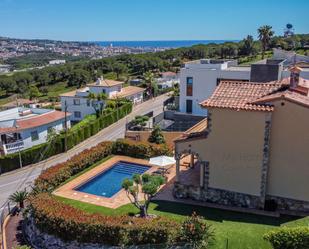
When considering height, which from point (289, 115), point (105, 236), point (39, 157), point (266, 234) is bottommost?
point (39, 157)

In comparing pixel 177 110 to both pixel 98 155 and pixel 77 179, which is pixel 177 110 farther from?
pixel 77 179

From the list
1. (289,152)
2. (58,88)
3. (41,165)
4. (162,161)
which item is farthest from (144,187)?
(58,88)

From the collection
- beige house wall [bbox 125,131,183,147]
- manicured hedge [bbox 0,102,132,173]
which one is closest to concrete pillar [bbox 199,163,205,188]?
beige house wall [bbox 125,131,183,147]

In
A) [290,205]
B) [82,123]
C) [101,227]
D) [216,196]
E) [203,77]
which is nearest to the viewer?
[101,227]

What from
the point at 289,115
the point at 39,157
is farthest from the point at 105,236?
the point at 39,157

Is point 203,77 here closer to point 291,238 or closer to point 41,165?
point 41,165

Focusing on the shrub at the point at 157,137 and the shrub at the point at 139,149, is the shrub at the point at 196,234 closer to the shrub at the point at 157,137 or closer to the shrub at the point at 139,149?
the shrub at the point at 139,149
